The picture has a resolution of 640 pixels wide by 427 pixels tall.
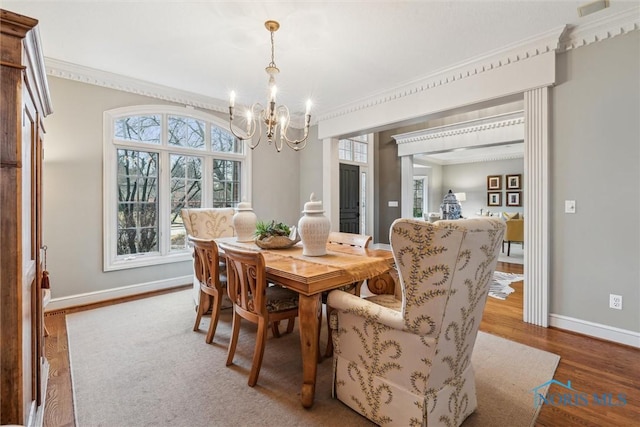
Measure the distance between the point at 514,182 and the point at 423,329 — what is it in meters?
9.57

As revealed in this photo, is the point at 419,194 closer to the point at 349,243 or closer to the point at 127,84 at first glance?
the point at 349,243

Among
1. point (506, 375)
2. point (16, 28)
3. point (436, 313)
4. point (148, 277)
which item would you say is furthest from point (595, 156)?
point (148, 277)

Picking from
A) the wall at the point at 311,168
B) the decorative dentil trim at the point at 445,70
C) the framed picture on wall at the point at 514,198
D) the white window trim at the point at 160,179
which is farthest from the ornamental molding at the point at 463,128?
the framed picture on wall at the point at 514,198

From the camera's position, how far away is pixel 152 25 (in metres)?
2.47

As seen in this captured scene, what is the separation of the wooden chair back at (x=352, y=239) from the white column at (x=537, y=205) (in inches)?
60.7

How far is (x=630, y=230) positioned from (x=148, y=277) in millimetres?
4872

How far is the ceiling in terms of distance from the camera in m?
2.24

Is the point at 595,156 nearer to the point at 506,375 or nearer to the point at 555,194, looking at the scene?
the point at 555,194

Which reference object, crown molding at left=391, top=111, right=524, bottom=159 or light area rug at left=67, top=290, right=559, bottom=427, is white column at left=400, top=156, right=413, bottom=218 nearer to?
crown molding at left=391, top=111, right=524, bottom=159

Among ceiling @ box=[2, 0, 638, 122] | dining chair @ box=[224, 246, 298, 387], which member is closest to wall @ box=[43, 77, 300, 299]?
ceiling @ box=[2, 0, 638, 122]

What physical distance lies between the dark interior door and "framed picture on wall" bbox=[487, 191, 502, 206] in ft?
18.4

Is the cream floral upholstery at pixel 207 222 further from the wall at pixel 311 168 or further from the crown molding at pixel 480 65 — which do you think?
the crown molding at pixel 480 65

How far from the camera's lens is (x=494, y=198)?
9445mm

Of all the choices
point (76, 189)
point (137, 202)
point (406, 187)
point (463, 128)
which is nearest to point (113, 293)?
point (137, 202)
